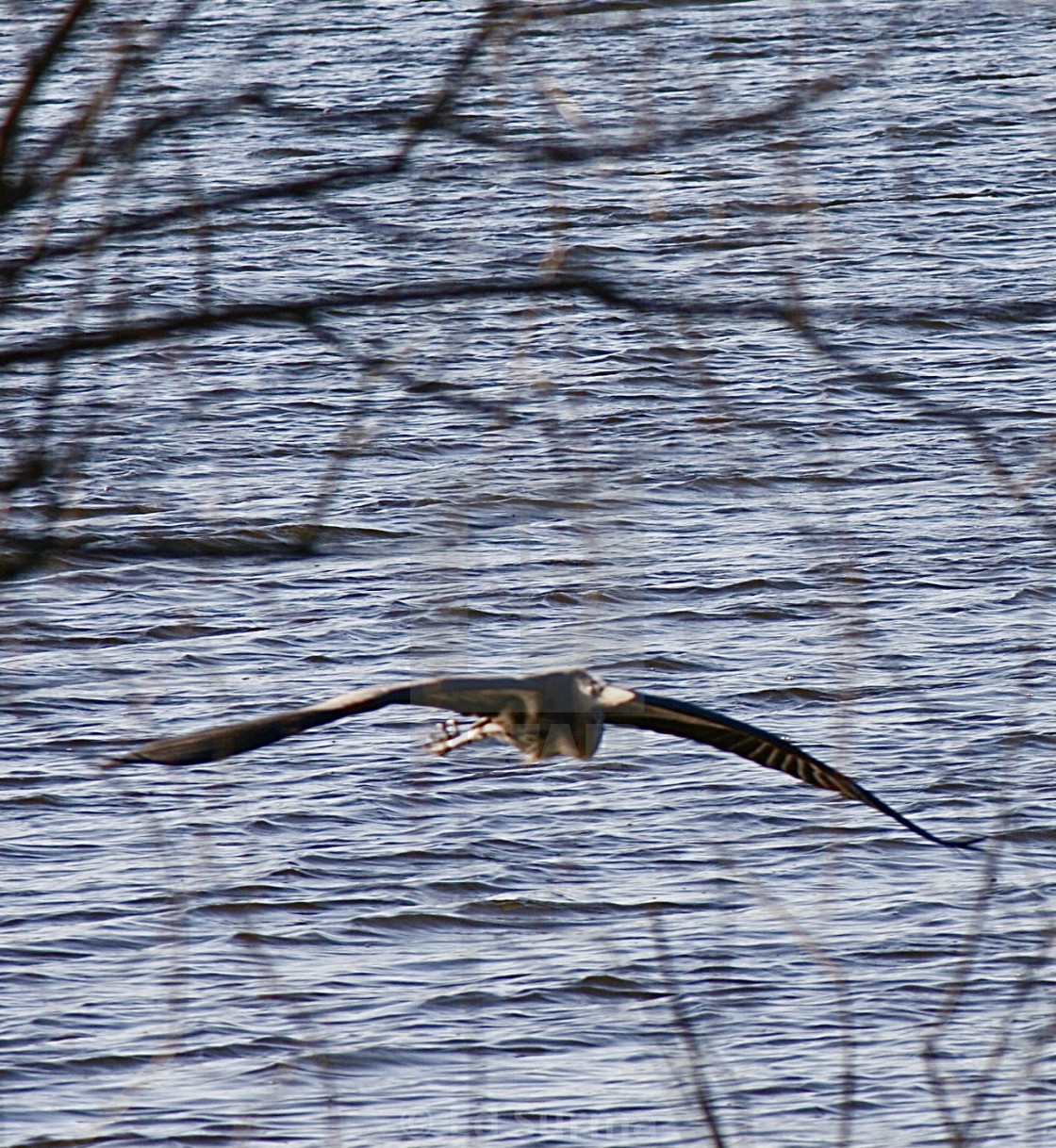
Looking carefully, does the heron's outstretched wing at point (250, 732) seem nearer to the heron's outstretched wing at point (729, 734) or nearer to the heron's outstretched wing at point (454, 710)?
the heron's outstretched wing at point (454, 710)

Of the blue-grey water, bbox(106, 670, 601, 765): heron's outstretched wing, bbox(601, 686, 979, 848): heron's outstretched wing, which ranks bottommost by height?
the blue-grey water

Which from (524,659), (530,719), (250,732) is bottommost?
(524,659)

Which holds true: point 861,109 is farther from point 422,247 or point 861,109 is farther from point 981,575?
point 422,247

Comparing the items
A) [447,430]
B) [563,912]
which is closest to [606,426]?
[447,430]

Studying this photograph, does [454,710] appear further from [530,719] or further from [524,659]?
[524,659]

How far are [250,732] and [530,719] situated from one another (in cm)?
63

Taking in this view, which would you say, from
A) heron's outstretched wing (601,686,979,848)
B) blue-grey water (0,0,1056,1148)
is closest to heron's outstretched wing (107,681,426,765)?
blue-grey water (0,0,1056,1148)

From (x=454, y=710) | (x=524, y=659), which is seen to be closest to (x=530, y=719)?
(x=454, y=710)

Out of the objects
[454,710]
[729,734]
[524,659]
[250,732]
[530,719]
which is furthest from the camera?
[524,659]

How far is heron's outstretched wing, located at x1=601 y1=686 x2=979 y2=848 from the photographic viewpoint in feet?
11.3

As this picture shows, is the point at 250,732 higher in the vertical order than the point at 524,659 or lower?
higher

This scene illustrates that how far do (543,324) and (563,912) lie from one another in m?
4.24

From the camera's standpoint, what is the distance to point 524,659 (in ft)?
24.3

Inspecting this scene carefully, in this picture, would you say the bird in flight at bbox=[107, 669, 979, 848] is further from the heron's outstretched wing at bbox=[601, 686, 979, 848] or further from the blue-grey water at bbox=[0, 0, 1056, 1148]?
the blue-grey water at bbox=[0, 0, 1056, 1148]
